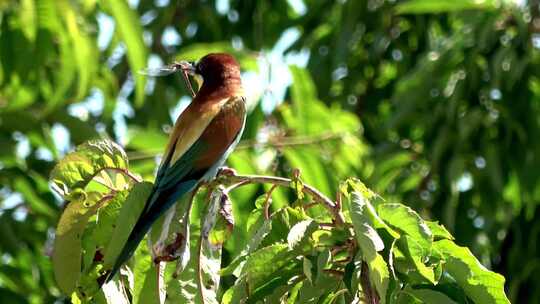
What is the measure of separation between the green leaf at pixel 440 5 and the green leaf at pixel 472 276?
2958 mm

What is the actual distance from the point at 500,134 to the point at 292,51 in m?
1.38

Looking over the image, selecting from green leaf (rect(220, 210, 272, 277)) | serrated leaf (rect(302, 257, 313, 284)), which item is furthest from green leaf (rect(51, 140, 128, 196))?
serrated leaf (rect(302, 257, 313, 284))

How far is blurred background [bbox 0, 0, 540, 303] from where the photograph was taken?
166 inches

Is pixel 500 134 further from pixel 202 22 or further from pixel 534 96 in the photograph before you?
pixel 202 22

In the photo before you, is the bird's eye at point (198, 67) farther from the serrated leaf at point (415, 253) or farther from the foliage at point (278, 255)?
the serrated leaf at point (415, 253)

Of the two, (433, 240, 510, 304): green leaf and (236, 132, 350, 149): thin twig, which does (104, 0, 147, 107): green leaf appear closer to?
(236, 132, 350, 149): thin twig

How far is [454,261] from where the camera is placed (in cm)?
210

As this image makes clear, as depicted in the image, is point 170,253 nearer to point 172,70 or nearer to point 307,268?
point 307,268

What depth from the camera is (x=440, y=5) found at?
5.08 meters

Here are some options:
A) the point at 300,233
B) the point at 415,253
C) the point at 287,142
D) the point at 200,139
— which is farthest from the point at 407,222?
the point at 287,142

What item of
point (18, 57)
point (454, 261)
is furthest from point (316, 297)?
point (18, 57)

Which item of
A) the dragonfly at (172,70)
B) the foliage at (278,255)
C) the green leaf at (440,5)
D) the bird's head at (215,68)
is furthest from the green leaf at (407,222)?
the green leaf at (440,5)

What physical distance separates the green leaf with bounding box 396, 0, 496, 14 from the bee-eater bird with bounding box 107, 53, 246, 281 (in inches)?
83.5

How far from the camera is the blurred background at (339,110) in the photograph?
13.8 ft
